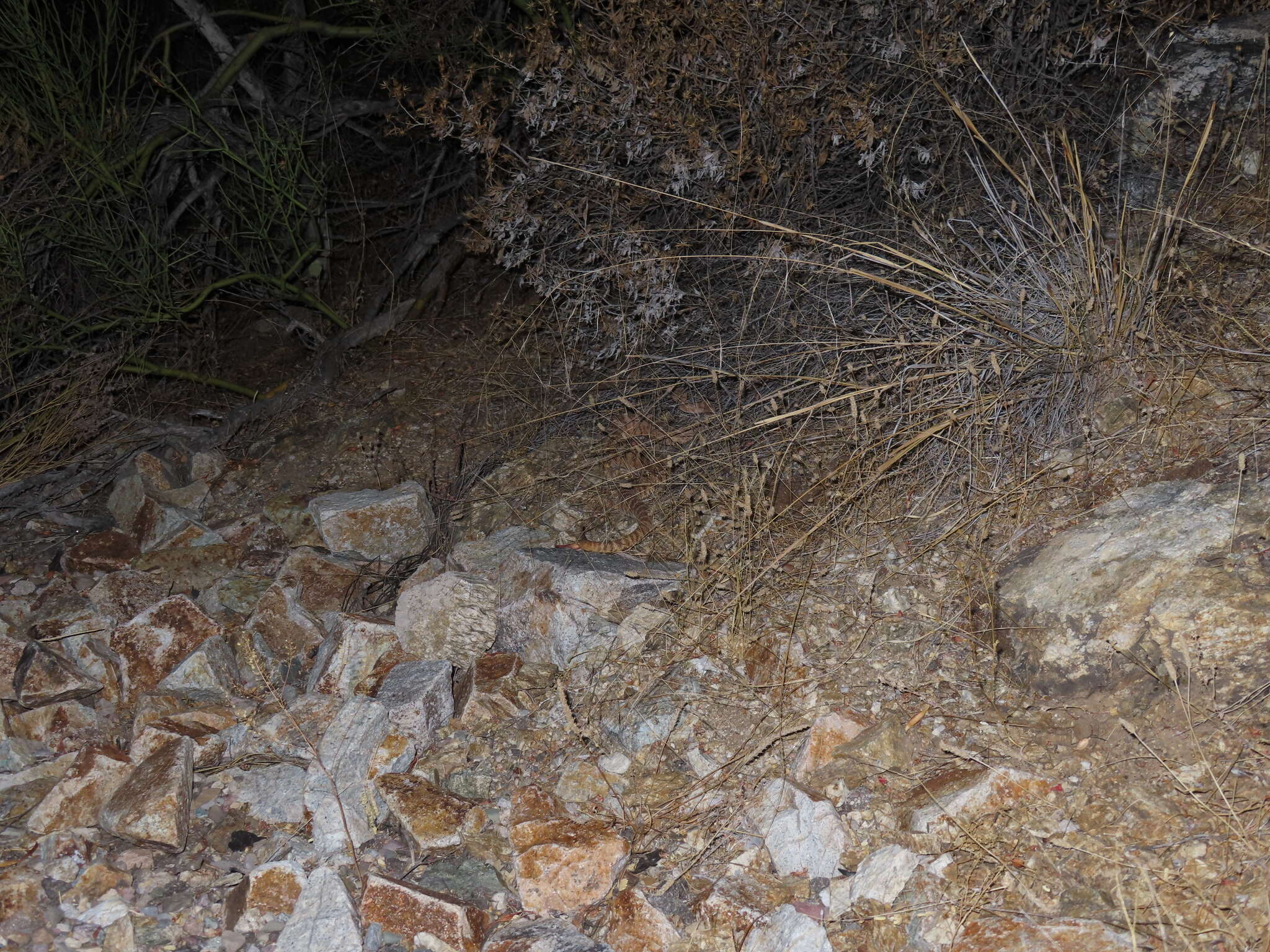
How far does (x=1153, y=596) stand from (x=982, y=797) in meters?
0.56

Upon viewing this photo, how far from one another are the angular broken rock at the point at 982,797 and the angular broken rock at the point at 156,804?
167 centimetres

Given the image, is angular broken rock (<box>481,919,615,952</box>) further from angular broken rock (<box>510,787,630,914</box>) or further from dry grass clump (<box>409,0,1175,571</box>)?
dry grass clump (<box>409,0,1175,571</box>)

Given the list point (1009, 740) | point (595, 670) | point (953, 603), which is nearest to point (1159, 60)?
point (953, 603)

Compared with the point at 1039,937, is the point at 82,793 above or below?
below

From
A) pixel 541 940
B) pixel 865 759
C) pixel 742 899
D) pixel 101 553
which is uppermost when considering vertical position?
pixel 865 759

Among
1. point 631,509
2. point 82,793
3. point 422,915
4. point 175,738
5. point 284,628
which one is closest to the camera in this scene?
point 422,915

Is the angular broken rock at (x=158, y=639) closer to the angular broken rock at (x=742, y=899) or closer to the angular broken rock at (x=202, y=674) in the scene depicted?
the angular broken rock at (x=202, y=674)

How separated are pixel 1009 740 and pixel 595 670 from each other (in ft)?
3.40

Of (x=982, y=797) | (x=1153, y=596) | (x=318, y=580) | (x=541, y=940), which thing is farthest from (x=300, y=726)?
(x=1153, y=596)

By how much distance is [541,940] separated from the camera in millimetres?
1932

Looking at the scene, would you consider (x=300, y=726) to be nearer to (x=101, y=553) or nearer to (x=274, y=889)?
(x=274, y=889)

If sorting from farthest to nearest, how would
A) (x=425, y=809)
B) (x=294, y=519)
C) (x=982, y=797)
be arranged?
1. (x=294, y=519)
2. (x=425, y=809)
3. (x=982, y=797)

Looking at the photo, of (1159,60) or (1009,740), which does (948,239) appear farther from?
(1009,740)

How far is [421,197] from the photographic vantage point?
5047mm
